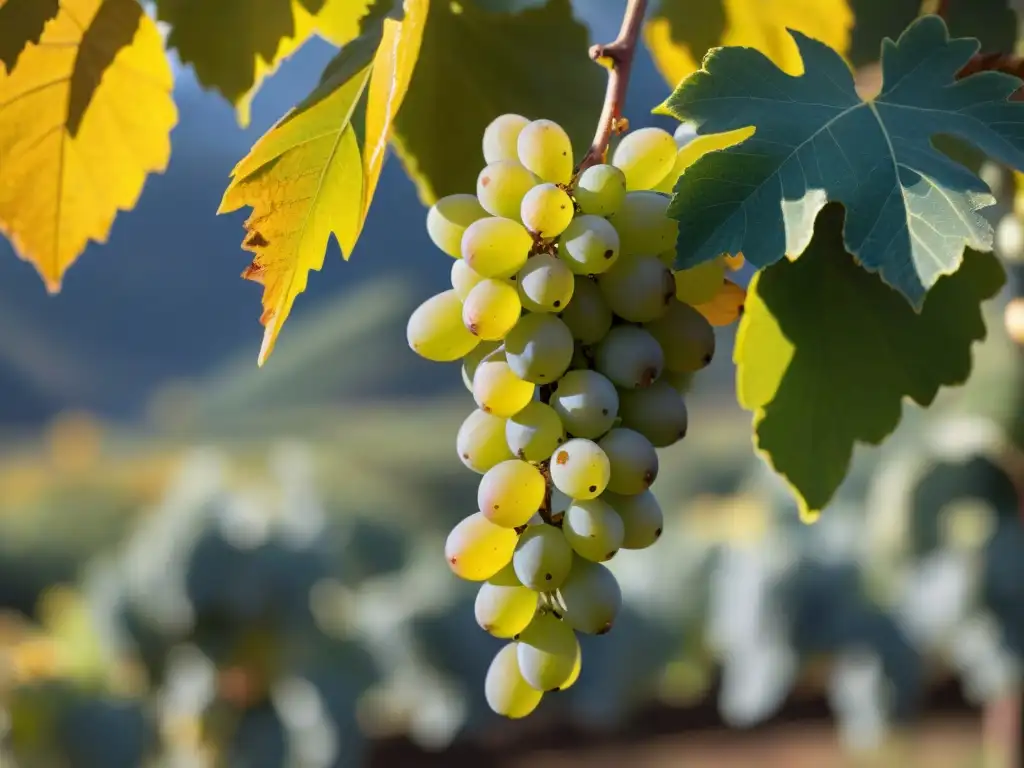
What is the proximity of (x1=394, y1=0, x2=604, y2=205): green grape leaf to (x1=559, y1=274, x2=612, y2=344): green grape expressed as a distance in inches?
4.9

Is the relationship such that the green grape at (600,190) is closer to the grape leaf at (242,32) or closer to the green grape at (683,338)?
the green grape at (683,338)

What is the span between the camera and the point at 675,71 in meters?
0.51

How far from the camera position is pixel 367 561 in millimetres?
2957

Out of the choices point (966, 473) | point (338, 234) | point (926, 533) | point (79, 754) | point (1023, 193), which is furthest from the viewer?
point (926, 533)

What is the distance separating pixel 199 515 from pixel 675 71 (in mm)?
1975

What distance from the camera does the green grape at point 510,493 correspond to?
291 millimetres

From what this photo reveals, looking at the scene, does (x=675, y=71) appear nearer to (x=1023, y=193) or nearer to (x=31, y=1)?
(x=1023, y=193)

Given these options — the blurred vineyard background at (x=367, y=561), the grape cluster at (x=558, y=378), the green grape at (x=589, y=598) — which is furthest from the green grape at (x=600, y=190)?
the blurred vineyard background at (x=367, y=561)

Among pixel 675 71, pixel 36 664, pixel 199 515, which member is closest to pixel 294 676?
pixel 199 515

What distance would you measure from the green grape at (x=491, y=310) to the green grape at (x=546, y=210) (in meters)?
0.02

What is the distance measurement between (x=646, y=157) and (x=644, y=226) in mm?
30

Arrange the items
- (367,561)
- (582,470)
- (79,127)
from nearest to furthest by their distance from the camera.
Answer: (582,470), (79,127), (367,561)

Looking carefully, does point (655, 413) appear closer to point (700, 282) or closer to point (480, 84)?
point (700, 282)

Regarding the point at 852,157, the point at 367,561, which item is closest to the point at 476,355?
the point at 852,157
